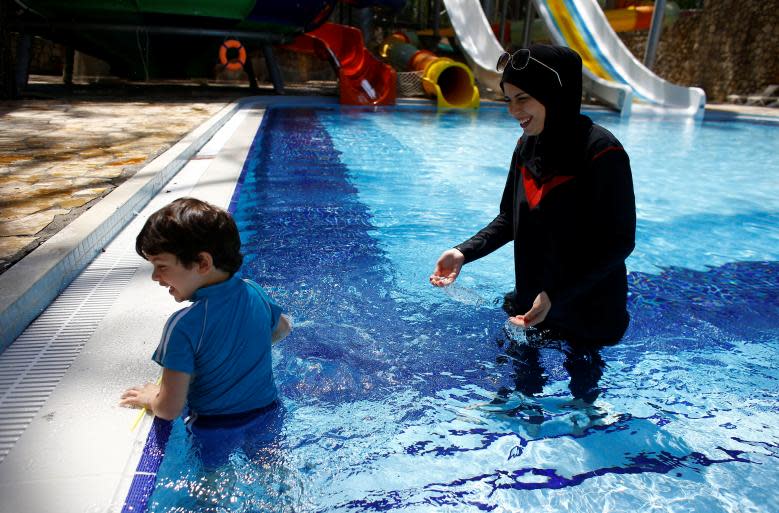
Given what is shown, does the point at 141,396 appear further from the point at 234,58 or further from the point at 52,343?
the point at 234,58

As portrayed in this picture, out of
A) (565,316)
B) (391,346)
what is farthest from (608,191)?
(391,346)

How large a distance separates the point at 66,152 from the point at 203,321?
4359 mm

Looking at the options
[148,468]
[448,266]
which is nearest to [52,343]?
[148,468]

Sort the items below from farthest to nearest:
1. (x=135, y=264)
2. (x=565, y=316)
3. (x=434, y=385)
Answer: (x=135, y=264), (x=434, y=385), (x=565, y=316)

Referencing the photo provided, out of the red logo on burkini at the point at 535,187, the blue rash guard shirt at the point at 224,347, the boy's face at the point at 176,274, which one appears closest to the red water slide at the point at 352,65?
the red logo on burkini at the point at 535,187

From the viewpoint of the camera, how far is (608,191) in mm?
1935

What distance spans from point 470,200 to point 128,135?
3.63 meters

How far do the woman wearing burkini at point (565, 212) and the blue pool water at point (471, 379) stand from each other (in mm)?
301

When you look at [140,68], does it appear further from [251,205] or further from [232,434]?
[232,434]

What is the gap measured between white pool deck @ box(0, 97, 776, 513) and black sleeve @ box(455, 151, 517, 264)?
4.04ft

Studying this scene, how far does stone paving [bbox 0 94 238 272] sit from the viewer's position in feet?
10.7

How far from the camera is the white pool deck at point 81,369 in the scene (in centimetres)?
151

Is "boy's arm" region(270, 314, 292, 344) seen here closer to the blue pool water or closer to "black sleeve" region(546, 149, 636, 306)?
the blue pool water

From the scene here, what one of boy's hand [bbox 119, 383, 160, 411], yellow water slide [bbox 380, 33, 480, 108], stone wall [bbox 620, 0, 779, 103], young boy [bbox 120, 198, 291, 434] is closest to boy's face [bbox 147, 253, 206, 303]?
young boy [bbox 120, 198, 291, 434]
